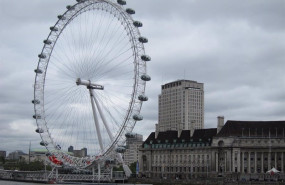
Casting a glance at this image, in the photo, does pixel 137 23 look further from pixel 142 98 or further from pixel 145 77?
pixel 142 98

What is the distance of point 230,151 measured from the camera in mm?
101062

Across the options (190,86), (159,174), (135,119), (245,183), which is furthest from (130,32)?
(190,86)

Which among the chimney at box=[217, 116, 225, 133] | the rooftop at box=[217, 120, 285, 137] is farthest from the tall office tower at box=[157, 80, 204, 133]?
the rooftop at box=[217, 120, 285, 137]

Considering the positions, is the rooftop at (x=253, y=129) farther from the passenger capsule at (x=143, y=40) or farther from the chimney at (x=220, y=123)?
the passenger capsule at (x=143, y=40)

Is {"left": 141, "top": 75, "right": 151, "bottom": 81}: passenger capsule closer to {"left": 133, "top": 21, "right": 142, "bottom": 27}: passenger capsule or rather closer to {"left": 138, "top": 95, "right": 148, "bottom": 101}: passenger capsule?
{"left": 138, "top": 95, "right": 148, "bottom": 101}: passenger capsule

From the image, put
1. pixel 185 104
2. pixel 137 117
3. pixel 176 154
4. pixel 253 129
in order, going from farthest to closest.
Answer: pixel 185 104
pixel 176 154
pixel 253 129
pixel 137 117

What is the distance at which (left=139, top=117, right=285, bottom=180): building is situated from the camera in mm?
99625

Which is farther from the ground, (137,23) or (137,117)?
(137,23)

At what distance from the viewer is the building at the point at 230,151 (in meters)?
99.6

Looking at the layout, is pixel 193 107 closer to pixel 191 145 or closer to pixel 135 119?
pixel 191 145

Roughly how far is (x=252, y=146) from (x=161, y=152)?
25438mm

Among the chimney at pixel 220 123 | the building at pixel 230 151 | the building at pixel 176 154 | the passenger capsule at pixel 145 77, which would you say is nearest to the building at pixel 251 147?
the building at pixel 230 151

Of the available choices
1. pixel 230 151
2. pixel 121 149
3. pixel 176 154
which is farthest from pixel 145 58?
pixel 176 154

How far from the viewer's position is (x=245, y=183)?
76.2 metres
